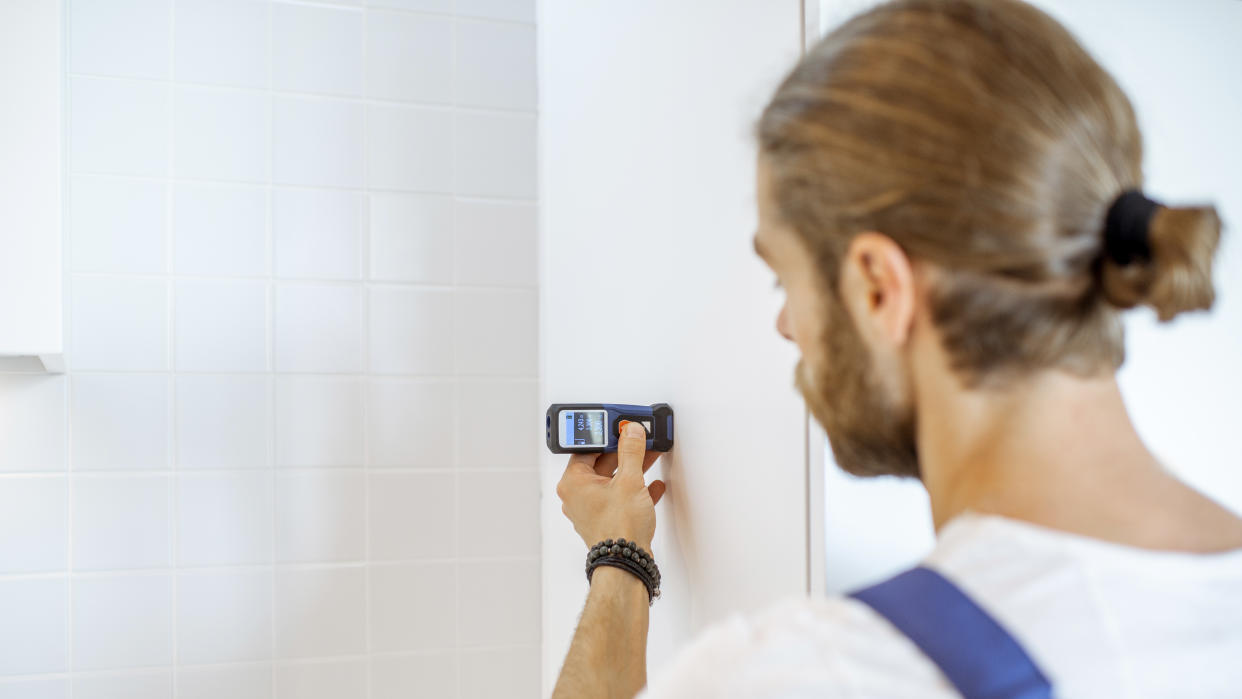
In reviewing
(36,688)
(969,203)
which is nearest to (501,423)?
(36,688)

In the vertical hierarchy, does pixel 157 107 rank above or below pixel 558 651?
above

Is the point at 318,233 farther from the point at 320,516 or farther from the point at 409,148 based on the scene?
the point at 320,516

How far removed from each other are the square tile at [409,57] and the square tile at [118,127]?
0.30 metres

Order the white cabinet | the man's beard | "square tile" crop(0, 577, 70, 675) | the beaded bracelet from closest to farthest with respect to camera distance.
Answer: the man's beard → the beaded bracelet → the white cabinet → "square tile" crop(0, 577, 70, 675)

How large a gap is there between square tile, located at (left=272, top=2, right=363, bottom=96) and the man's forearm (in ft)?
3.06

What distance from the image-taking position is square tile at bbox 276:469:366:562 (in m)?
1.35

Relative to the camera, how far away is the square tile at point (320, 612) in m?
1.35

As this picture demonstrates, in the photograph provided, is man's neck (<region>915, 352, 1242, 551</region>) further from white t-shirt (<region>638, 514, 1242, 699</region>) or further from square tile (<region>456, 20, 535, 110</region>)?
square tile (<region>456, 20, 535, 110</region>)

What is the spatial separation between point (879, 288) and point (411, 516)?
1.08 meters

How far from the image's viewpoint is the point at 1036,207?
416mm

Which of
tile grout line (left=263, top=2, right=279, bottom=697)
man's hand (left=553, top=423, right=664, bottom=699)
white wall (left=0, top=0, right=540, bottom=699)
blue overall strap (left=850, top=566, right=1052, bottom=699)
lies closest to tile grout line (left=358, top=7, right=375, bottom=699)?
white wall (left=0, top=0, right=540, bottom=699)

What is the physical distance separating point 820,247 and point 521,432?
1.03 metres

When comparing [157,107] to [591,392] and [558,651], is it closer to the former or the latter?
[591,392]

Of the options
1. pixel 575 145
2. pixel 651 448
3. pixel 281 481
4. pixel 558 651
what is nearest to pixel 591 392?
pixel 651 448
